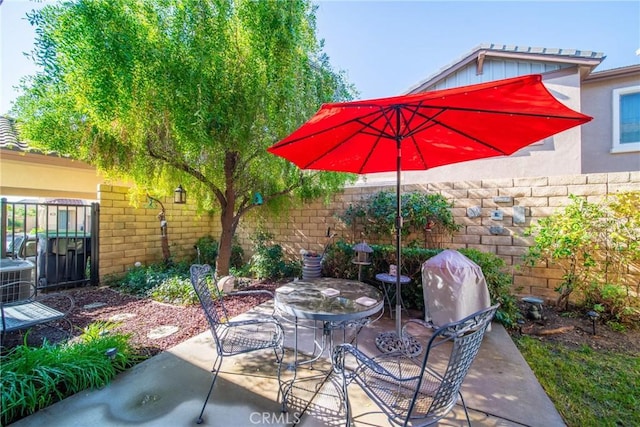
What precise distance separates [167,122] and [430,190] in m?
5.20

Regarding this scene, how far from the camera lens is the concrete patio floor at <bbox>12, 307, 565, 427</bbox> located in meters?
2.11

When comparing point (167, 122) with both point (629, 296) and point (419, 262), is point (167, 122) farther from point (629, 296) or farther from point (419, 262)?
point (629, 296)

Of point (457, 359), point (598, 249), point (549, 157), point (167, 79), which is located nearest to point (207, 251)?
point (167, 79)

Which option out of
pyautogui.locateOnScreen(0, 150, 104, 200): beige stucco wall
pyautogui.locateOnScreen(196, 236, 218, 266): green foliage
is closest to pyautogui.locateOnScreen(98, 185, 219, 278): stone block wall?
pyautogui.locateOnScreen(196, 236, 218, 266): green foliage

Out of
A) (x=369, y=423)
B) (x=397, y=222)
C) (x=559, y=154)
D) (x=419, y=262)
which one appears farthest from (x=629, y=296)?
(x=369, y=423)

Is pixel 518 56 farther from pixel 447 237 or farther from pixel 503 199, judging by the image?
pixel 447 237

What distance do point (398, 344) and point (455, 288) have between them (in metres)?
1.01

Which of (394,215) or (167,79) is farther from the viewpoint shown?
(394,215)

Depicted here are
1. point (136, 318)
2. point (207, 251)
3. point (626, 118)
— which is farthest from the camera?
point (207, 251)

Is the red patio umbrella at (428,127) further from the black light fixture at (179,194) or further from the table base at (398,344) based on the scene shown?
the black light fixture at (179,194)

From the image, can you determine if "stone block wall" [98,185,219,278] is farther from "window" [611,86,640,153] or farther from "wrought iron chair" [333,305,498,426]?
"window" [611,86,640,153]

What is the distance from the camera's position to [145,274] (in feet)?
19.3

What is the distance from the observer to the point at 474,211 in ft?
17.5

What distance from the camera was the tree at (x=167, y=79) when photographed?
3.37m
